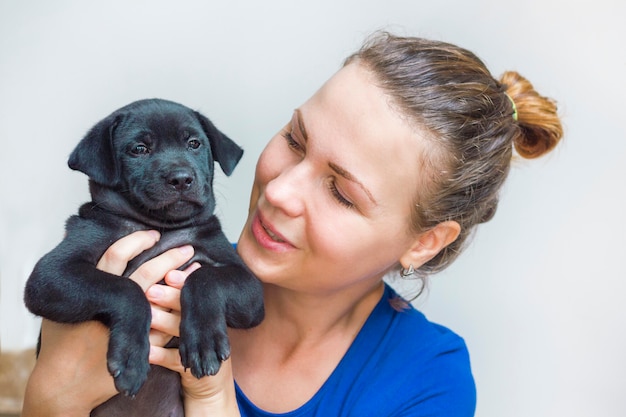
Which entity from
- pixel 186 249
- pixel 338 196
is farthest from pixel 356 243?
pixel 186 249

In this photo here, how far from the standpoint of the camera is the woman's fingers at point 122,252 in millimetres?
1798

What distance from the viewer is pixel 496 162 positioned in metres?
2.12

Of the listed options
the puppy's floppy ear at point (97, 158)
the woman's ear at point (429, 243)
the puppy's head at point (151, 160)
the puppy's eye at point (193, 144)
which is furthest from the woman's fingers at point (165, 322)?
the woman's ear at point (429, 243)

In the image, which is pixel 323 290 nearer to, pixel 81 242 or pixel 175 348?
pixel 175 348

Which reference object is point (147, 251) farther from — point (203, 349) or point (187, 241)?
point (203, 349)

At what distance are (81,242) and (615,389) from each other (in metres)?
2.19

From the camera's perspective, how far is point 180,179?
1808 millimetres

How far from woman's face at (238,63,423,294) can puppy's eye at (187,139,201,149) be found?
23cm

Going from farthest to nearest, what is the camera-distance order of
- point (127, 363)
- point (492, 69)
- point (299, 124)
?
1. point (492, 69)
2. point (299, 124)
3. point (127, 363)

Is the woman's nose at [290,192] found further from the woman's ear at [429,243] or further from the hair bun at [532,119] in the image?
the hair bun at [532,119]

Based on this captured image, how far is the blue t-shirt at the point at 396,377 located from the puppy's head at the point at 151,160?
67 cm

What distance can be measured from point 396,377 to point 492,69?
1417mm

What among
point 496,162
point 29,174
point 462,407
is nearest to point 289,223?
point 496,162

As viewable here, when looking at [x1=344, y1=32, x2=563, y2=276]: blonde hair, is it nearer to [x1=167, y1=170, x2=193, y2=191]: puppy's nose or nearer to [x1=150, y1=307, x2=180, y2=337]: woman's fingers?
[x1=167, y1=170, x2=193, y2=191]: puppy's nose
